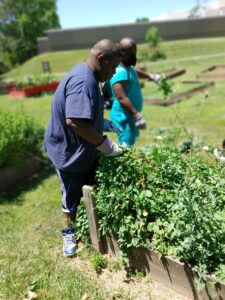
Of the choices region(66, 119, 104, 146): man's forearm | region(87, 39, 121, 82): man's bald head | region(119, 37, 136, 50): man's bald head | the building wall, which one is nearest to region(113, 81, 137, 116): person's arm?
region(119, 37, 136, 50): man's bald head

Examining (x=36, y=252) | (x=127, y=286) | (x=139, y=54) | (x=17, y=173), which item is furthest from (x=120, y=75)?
(x=139, y=54)

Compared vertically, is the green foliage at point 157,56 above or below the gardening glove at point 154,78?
below

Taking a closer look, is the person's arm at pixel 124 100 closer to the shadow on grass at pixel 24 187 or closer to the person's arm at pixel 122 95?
the person's arm at pixel 122 95

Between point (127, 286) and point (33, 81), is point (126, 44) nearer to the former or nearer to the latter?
point (127, 286)

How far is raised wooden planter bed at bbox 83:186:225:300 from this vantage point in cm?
252

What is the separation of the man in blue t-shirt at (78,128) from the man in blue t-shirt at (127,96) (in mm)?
905

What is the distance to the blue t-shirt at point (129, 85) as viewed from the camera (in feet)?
13.1

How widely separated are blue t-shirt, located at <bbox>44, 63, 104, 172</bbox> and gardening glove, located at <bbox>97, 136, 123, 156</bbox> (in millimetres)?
161

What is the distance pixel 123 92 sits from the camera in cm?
406

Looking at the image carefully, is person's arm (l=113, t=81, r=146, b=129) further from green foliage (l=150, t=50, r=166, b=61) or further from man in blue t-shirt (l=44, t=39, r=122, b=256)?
green foliage (l=150, t=50, r=166, b=61)

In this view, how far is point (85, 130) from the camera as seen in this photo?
9.10 ft

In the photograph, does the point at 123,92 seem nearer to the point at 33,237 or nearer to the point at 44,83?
the point at 33,237

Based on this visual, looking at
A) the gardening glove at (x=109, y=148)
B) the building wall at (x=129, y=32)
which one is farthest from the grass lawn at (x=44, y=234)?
the building wall at (x=129, y=32)

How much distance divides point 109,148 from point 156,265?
0.98m
